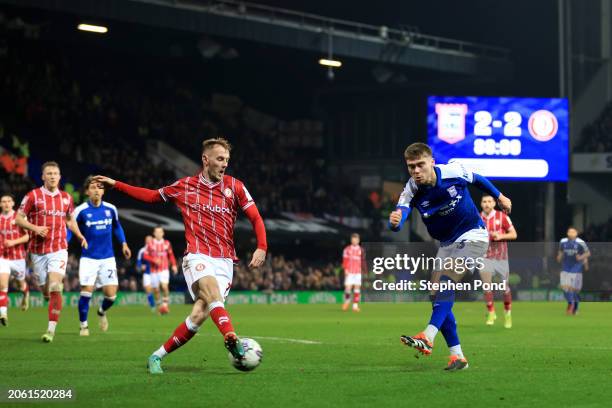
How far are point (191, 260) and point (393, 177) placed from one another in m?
42.8

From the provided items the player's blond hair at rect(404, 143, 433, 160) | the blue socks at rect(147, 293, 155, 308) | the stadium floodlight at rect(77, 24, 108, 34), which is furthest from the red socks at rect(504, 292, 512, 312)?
the stadium floodlight at rect(77, 24, 108, 34)

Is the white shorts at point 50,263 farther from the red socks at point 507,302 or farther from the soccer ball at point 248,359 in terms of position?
the red socks at point 507,302

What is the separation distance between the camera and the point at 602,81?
50312 millimetres

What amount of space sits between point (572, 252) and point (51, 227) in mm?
17730

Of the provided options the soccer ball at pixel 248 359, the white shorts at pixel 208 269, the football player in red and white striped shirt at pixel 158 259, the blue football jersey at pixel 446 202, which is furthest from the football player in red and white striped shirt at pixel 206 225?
the football player in red and white striped shirt at pixel 158 259

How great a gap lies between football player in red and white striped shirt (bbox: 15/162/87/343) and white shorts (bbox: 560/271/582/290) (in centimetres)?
1698

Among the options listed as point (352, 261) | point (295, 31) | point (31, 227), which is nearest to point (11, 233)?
point (31, 227)

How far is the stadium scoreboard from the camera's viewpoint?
38.6 meters

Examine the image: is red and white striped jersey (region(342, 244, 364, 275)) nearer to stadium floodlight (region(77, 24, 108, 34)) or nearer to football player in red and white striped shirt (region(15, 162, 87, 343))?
stadium floodlight (region(77, 24, 108, 34))

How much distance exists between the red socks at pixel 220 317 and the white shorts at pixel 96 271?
7.49m

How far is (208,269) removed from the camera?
37.5 feet

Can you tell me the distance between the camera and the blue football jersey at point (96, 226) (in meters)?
18.6

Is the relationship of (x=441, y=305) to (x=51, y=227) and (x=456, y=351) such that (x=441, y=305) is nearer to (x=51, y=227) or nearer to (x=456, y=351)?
(x=456, y=351)

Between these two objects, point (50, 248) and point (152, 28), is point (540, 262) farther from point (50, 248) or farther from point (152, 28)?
point (50, 248)
